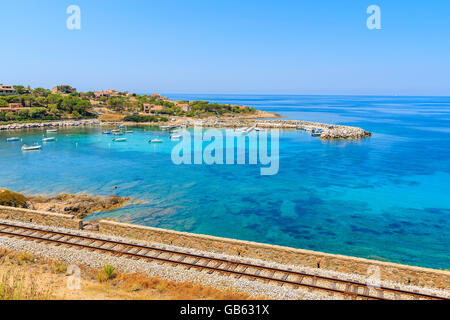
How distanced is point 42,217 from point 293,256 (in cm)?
1619

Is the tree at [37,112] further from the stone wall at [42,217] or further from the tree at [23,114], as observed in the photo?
the stone wall at [42,217]

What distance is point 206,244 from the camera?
16.8 meters

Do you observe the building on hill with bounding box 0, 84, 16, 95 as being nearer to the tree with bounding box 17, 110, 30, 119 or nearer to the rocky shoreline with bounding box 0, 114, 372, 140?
the tree with bounding box 17, 110, 30, 119

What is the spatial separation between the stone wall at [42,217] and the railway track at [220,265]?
53.3 inches

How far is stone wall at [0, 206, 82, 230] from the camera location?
19.2 meters

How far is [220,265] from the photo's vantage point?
14492 millimetres

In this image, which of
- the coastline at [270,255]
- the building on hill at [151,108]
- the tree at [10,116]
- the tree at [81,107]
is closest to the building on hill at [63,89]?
the tree at [81,107]

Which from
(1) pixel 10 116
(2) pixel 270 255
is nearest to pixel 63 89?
(1) pixel 10 116

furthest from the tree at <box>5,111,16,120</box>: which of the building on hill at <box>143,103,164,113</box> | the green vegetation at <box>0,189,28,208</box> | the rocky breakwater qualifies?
the green vegetation at <box>0,189,28,208</box>

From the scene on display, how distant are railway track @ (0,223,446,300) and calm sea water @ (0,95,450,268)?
839 cm

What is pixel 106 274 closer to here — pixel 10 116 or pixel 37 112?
pixel 10 116

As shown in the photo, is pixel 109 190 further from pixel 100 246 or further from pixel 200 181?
pixel 100 246
